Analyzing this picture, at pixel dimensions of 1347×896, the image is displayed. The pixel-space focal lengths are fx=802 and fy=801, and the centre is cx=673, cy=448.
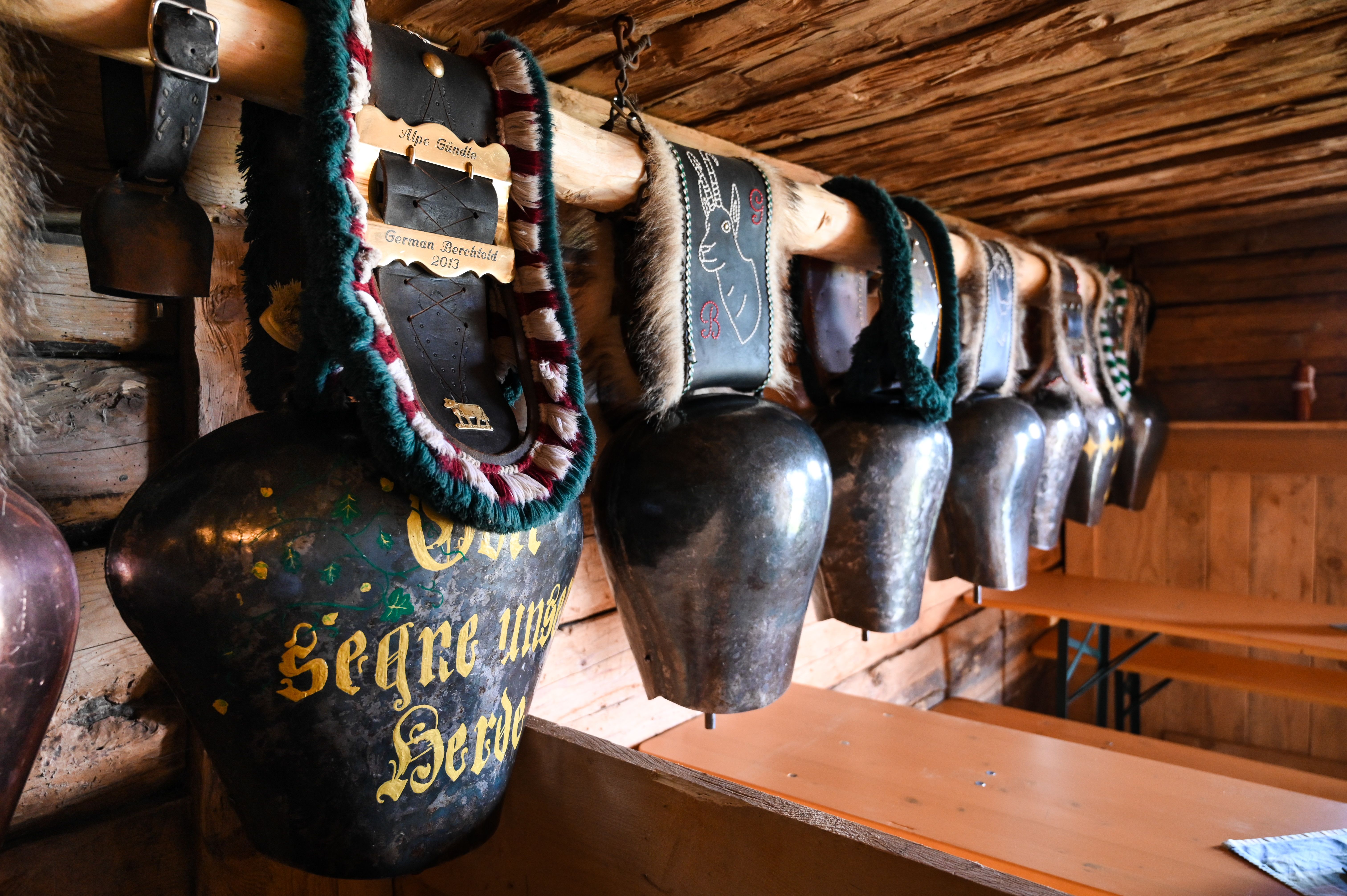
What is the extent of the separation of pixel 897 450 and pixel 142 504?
0.69m

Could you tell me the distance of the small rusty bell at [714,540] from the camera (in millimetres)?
664

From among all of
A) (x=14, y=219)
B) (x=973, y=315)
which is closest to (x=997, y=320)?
(x=973, y=315)

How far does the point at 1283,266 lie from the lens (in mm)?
2023

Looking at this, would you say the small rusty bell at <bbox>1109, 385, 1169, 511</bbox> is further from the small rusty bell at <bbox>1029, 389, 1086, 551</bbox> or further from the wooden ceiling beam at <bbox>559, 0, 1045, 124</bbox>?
the wooden ceiling beam at <bbox>559, 0, 1045, 124</bbox>

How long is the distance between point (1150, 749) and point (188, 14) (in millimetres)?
2036

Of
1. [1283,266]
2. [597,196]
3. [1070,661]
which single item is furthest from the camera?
[1070,661]

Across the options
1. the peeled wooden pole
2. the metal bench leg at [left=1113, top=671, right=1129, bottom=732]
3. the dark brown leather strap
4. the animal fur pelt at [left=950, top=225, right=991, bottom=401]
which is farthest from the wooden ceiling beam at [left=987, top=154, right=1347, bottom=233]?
the dark brown leather strap

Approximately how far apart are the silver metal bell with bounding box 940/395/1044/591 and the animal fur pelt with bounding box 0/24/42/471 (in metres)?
0.94

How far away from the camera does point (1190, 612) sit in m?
1.98

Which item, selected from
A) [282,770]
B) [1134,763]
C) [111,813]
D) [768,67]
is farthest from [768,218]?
[1134,763]

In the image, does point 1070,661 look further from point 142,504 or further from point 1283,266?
point 142,504

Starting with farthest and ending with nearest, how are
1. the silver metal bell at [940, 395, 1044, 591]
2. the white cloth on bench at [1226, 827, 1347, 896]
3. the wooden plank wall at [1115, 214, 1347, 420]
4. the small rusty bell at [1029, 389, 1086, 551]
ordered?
1. the wooden plank wall at [1115, 214, 1347, 420]
2. the small rusty bell at [1029, 389, 1086, 551]
3. the silver metal bell at [940, 395, 1044, 591]
4. the white cloth on bench at [1226, 827, 1347, 896]

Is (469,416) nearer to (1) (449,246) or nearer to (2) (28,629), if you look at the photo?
(1) (449,246)

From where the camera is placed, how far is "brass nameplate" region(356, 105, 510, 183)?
0.49 m
